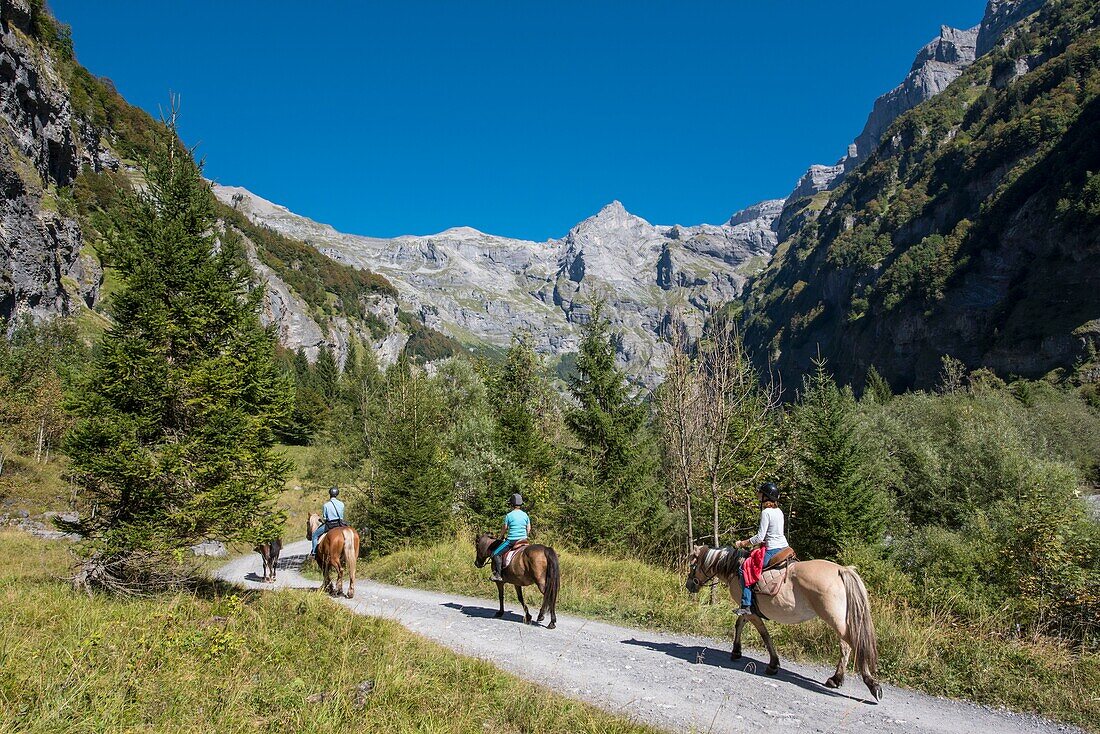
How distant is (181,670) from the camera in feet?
19.4

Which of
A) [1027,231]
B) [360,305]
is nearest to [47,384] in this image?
[360,305]

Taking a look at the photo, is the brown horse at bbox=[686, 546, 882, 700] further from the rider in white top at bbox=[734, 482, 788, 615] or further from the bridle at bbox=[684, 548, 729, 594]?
the bridle at bbox=[684, 548, 729, 594]

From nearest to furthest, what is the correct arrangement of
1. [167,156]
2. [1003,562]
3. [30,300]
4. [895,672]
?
1. [895,672]
2. [167,156]
3. [1003,562]
4. [30,300]

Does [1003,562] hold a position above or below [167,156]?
below

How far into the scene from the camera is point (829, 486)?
77.4 feet

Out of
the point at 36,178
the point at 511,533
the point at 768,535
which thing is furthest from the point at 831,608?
the point at 36,178

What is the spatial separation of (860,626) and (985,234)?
5576 inches

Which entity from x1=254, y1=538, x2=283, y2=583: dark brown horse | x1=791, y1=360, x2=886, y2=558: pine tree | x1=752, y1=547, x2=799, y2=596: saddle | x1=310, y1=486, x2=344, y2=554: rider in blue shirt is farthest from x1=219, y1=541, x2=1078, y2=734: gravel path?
x1=791, y1=360, x2=886, y2=558: pine tree

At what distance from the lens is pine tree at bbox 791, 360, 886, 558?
75.9 ft

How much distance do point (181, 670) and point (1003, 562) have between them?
18306 mm

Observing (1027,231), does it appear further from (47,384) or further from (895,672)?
(47,384)

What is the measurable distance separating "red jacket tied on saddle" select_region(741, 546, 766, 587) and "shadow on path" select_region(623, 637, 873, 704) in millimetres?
1243

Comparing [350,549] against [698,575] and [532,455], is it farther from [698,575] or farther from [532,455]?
[532,455]

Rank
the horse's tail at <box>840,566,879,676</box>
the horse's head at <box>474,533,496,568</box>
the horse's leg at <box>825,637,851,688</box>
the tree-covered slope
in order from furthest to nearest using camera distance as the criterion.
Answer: the tree-covered slope → the horse's head at <box>474,533,496,568</box> → the horse's leg at <box>825,637,851,688</box> → the horse's tail at <box>840,566,879,676</box>
